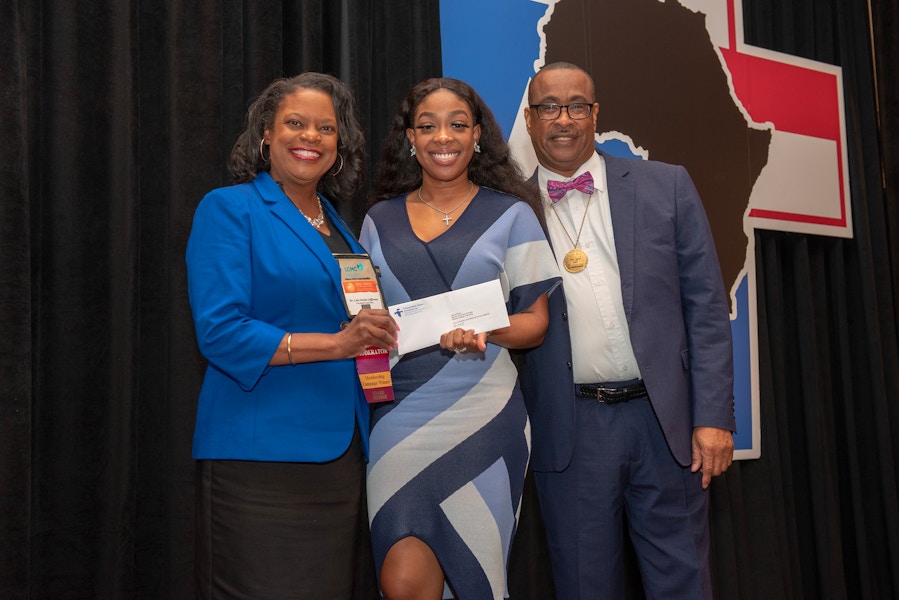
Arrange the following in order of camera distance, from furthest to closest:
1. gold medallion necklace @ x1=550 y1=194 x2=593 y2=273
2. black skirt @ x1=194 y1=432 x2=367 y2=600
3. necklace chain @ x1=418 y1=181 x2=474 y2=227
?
gold medallion necklace @ x1=550 y1=194 x2=593 y2=273, necklace chain @ x1=418 y1=181 x2=474 y2=227, black skirt @ x1=194 y1=432 x2=367 y2=600

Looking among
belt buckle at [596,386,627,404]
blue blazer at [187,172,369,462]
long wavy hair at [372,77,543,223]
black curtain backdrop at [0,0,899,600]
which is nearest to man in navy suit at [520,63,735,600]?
belt buckle at [596,386,627,404]

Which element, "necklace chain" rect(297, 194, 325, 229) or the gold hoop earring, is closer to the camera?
"necklace chain" rect(297, 194, 325, 229)

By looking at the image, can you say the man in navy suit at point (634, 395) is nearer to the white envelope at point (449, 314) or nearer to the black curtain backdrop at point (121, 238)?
the white envelope at point (449, 314)

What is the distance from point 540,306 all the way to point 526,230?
0.74 feet

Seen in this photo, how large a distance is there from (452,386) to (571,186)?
0.91m

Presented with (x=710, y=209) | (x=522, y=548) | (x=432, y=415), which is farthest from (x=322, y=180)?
(x=710, y=209)

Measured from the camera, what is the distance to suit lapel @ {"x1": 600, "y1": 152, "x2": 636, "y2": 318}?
2592 millimetres

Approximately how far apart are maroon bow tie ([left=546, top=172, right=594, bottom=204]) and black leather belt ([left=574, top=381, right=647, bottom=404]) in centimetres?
65

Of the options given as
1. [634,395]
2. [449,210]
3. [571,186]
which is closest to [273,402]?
[449,210]

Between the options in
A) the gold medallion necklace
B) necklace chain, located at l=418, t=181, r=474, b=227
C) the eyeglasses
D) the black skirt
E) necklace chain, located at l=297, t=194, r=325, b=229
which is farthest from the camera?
the eyeglasses

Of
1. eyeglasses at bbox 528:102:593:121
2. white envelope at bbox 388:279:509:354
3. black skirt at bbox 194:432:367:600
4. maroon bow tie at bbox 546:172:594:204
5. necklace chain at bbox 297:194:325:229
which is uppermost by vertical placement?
eyeglasses at bbox 528:102:593:121

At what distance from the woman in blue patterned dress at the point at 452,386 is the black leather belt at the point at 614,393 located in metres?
0.37

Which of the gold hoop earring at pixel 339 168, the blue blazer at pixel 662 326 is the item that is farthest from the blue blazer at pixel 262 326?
the blue blazer at pixel 662 326

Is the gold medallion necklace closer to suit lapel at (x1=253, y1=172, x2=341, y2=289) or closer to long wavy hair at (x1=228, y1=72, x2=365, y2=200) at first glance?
long wavy hair at (x1=228, y1=72, x2=365, y2=200)
